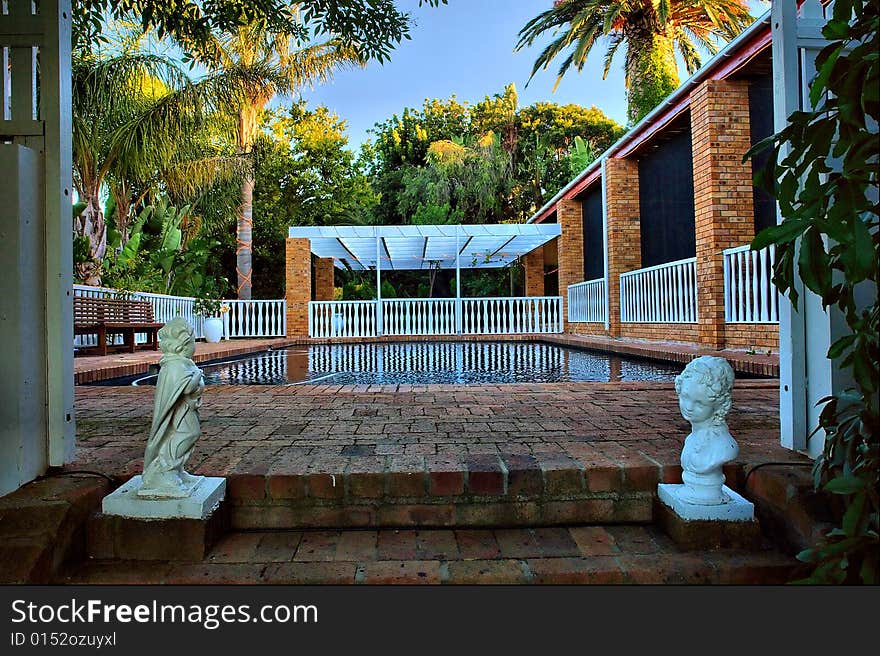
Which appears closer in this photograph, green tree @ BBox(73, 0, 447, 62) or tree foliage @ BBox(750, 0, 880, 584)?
tree foliage @ BBox(750, 0, 880, 584)

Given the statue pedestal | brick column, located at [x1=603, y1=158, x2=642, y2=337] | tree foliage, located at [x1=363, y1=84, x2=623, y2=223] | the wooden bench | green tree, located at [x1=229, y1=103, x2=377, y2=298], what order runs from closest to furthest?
1. the statue pedestal
2. the wooden bench
3. brick column, located at [x1=603, y1=158, x2=642, y2=337]
4. green tree, located at [x1=229, y1=103, x2=377, y2=298]
5. tree foliage, located at [x1=363, y1=84, x2=623, y2=223]

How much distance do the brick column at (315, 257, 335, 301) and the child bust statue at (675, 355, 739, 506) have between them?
15.0 m

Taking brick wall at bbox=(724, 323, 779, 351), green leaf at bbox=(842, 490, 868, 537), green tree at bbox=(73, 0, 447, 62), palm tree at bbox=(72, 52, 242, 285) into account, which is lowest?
green leaf at bbox=(842, 490, 868, 537)

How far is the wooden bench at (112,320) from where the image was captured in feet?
21.6

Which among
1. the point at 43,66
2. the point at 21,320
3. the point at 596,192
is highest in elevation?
the point at 596,192

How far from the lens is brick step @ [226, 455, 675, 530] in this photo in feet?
5.75

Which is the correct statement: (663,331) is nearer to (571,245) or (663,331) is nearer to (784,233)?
(571,245)

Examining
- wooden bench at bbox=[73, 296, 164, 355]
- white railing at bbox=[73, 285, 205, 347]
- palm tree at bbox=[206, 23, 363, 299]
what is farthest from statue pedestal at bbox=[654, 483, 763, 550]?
palm tree at bbox=[206, 23, 363, 299]

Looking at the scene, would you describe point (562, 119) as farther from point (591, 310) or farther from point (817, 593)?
point (817, 593)

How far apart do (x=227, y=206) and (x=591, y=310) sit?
10.6 m

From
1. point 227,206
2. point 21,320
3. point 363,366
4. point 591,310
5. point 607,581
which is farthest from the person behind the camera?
point 227,206

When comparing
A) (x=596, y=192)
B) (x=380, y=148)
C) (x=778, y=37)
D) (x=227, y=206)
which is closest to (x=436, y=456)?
(x=778, y=37)

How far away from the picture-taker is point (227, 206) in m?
15.3

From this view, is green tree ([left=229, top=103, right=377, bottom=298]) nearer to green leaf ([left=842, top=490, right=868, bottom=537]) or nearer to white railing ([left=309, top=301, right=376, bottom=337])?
white railing ([left=309, top=301, right=376, bottom=337])
